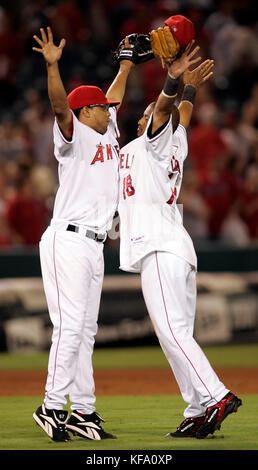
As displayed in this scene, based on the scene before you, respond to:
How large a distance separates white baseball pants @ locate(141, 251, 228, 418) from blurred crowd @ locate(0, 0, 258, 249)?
A: 669 cm

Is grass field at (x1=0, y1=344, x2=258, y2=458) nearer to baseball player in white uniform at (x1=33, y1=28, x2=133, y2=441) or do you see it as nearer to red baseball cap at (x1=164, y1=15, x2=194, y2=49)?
baseball player in white uniform at (x1=33, y1=28, x2=133, y2=441)

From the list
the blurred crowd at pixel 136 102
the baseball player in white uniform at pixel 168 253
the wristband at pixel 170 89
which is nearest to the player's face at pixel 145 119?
the baseball player in white uniform at pixel 168 253

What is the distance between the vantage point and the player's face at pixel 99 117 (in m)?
6.12

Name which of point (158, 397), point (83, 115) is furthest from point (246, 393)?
point (83, 115)

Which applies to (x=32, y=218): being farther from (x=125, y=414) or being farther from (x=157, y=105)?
(x=157, y=105)

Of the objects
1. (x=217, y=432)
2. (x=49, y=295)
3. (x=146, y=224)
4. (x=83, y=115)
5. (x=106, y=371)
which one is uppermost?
(x=83, y=115)

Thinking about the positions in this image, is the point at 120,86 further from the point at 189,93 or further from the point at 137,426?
the point at 137,426

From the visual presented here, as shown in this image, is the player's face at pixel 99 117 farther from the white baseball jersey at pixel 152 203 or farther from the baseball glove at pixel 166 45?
the baseball glove at pixel 166 45

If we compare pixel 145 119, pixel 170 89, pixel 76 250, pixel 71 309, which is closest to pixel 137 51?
pixel 145 119

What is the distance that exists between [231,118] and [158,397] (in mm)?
8079

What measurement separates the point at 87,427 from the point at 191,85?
2.51m

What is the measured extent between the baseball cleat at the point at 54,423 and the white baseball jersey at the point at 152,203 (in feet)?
3.36

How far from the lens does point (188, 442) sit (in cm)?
559

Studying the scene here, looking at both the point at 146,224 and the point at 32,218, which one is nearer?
the point at 146,224
